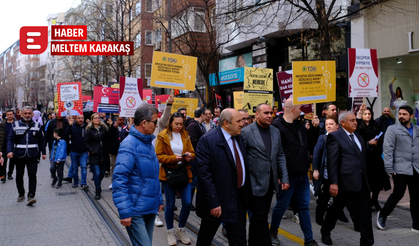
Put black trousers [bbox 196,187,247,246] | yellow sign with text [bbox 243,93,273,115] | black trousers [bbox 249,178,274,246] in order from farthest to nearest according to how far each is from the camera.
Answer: yellow sign with text [bbox 243,93,273,115], black trousers [bbox 249,178,274,246], black trousers [bbox 196,187,247,246]

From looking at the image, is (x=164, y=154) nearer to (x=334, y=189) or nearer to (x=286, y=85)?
(x=334, y=189)

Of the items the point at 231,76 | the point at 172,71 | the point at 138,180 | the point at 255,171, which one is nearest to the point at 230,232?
the point at 255,171

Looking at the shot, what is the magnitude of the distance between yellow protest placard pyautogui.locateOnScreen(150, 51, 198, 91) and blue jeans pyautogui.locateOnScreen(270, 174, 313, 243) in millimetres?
3827

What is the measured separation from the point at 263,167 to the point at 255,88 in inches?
238

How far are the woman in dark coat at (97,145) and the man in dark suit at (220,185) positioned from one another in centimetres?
566

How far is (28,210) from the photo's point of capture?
7969 mm

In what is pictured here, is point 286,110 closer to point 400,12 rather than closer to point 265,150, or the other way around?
point 265,150

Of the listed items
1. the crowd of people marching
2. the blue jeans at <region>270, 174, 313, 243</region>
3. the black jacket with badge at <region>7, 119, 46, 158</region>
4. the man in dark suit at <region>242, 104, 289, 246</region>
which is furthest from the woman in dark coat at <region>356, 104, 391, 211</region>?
the black jacket with badge at <region>7, 119, 46, 158</region>

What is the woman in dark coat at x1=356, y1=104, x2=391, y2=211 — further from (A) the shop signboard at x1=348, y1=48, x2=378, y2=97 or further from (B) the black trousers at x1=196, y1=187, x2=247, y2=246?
(B) the black trousers at x1=196, y1=187, x2=247, y2=246

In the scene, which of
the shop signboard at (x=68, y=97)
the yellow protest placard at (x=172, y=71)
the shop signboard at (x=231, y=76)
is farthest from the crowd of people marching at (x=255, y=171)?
the shop signboard at (x=231, y=76)

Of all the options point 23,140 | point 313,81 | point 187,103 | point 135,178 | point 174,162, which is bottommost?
point 174,162

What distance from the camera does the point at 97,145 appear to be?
381 inches

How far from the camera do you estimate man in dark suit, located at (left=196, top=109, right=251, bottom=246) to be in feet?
13.6

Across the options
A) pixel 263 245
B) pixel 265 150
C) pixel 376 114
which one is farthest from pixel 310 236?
pixel 376 114
